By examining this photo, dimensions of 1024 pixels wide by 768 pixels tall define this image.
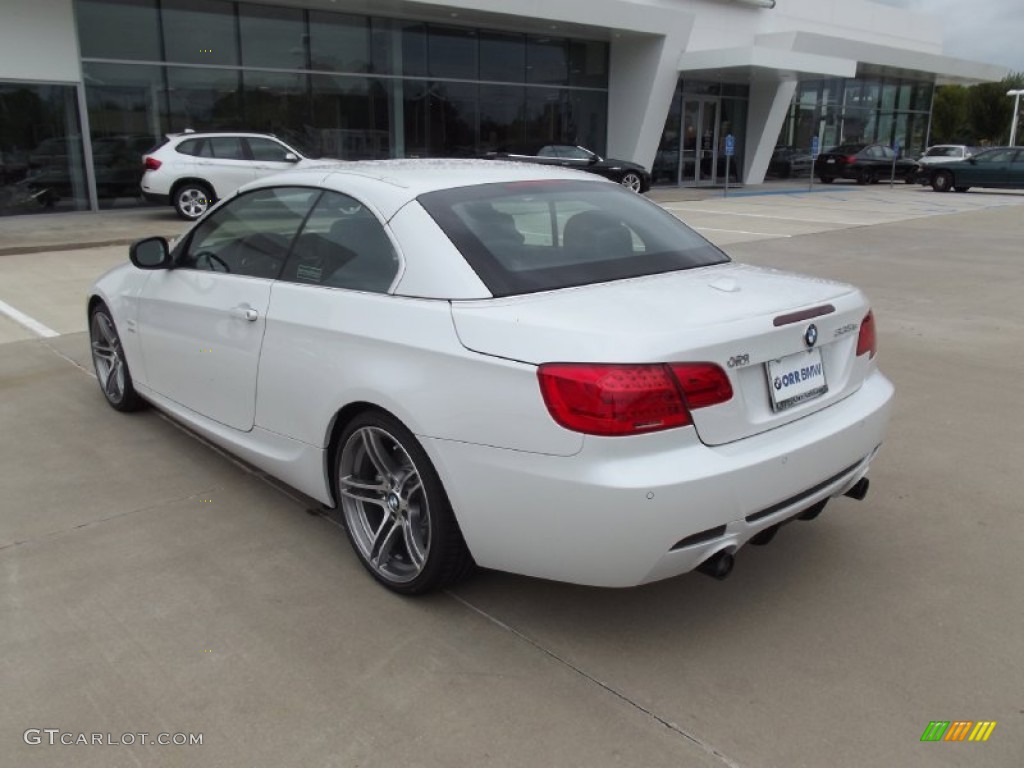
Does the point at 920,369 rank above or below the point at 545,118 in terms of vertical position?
below

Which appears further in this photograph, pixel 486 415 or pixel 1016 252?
pixel 1016 252

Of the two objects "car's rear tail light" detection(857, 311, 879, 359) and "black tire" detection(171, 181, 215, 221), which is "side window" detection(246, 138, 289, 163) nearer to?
"black tire" detection(171, 181, 215, 221)

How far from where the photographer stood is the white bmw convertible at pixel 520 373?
255 centimetres

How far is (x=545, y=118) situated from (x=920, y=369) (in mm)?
20617

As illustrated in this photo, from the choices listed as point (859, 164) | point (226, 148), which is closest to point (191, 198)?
point (226, 148)

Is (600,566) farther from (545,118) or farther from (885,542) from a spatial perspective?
(545,118)

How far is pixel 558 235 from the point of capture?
11.7ft

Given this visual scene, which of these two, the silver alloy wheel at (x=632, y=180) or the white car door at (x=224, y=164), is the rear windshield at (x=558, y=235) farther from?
the silver alloy wheel at (x=632, y=180)

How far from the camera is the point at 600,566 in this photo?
2615mm

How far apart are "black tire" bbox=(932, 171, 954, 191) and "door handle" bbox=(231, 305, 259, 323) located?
2861 cm

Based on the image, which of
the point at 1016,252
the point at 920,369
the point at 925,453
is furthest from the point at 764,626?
the point at 1016,252

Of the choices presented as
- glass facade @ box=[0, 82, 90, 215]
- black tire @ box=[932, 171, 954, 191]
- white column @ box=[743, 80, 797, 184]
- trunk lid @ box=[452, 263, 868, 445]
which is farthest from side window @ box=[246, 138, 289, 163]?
black tire @ box=[932, 171, 954, 191]

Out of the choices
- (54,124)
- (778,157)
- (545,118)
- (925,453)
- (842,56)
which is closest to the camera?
(925,453)

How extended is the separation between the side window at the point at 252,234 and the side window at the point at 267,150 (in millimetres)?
13592
